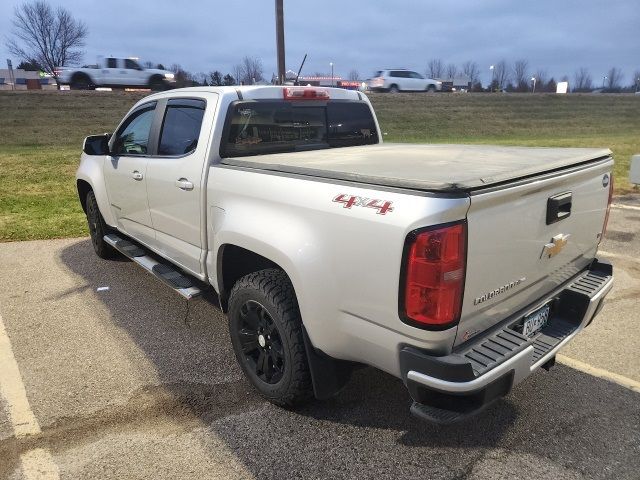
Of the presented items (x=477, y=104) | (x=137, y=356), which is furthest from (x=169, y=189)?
(x=477, y=104)

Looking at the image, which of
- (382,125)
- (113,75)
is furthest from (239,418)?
(113,75)

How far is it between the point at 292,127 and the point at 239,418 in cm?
222

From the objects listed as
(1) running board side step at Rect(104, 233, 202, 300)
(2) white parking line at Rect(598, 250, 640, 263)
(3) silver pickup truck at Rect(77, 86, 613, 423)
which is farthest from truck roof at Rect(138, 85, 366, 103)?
(2) white parking line at Rect(598, 250, 640, 263)

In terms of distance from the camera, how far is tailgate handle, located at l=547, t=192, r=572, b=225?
8.05ft

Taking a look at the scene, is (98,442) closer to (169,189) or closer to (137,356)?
(137,356)

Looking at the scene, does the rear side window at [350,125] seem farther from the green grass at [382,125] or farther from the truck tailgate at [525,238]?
the green grass at [382,125]

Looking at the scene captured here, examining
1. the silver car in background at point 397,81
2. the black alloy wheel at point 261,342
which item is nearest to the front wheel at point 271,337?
the black alloy wheel at point 261,342

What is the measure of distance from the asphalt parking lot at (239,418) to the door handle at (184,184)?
3.89 feet

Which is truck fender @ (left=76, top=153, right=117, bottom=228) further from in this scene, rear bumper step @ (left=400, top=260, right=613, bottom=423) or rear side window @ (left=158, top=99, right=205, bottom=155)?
rear bumper step @ (left=400, top=260, right=613, bottom=423)

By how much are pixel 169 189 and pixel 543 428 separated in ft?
9.50

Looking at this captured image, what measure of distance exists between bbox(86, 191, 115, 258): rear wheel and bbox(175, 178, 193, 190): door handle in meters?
2.36

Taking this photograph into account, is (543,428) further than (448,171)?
Yes

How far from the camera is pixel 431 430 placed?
2779 mm

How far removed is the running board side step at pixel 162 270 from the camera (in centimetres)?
362
